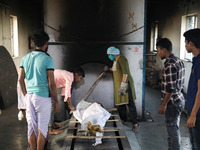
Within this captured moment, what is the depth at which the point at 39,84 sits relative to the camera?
329cm

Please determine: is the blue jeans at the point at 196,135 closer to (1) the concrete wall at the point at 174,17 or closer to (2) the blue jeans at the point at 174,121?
(2) the blue jeans at the point at 174,121

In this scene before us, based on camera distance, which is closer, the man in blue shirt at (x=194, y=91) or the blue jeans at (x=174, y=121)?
the man in blue shirt at (x=194, y=91)

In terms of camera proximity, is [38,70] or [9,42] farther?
[9,42]

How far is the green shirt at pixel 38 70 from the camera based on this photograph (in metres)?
3.24

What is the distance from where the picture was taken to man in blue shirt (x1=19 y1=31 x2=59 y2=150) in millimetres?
3262

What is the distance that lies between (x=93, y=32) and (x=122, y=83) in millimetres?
1347

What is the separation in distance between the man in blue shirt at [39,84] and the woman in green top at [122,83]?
185 cm

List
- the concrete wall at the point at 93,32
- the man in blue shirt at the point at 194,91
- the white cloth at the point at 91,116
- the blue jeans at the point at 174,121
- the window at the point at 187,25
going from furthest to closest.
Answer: the window at the point at 187,25
the concrete wall at the point at 93,32
the white cloth at the point at 91,116
the blue jeans at the point at 174,121
the man in blue shirt at the point at 194,91

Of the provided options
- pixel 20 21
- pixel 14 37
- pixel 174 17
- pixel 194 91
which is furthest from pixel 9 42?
pixel 194 91

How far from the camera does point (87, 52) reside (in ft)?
17.3

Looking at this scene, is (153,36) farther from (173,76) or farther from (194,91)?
(194,91)

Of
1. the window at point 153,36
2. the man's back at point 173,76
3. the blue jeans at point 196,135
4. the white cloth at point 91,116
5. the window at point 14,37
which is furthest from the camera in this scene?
the window at point 153,36

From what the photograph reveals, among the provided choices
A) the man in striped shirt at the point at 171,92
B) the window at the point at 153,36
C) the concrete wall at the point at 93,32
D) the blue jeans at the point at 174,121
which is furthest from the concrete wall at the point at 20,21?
the window at the point at 153,36

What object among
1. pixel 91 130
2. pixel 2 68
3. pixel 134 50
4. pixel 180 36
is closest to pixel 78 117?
pixel 91 130
